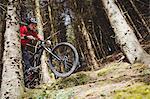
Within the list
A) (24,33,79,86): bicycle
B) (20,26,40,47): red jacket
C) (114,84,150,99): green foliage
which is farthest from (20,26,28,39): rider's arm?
(114,84,150,99): green foliage

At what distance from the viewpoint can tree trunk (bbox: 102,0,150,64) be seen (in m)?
6.71

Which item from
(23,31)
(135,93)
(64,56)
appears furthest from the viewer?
(23,31)

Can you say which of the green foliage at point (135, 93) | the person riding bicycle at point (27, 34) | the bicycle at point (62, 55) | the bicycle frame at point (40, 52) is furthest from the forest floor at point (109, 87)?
the person riding bicycle at point (27, 34)

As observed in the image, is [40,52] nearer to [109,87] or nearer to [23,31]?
[23,31]

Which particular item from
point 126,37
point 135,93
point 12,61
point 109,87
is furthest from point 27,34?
point 135,93

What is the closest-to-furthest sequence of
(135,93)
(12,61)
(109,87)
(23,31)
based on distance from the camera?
1. (135,93)
2. (109,87)
3. (12,61)
4. (23,31)

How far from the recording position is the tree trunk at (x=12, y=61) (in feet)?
17.7

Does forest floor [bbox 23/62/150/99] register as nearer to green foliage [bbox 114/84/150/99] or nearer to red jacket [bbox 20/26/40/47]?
green foliage [bbox 114/84/150/99]

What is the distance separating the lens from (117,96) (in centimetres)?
455

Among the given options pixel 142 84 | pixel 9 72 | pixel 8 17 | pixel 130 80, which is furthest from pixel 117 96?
pixel 8 17

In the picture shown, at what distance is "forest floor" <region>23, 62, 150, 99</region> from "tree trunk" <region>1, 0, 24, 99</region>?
1.01ft

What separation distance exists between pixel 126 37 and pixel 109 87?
2.13 meters

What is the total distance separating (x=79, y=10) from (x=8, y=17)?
771 centimetres

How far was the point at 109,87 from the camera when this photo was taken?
17.4 feet
